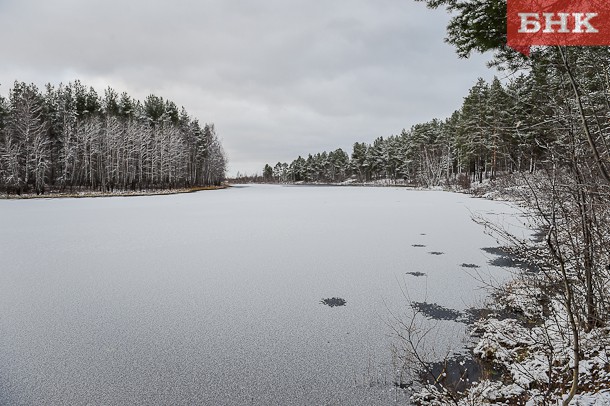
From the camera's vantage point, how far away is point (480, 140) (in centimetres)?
314

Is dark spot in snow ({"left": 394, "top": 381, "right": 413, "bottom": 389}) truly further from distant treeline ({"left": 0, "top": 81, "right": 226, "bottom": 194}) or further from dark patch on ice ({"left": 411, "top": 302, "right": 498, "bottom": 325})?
distant treeline ({"left": 0, "top": 81, "right": 226, "bottom": 194})

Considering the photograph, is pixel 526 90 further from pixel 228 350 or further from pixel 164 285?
pixel 164 285

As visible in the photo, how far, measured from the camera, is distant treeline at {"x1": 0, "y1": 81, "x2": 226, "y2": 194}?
38.2 m

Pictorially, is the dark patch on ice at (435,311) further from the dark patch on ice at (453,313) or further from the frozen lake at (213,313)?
the frozen lake at (213,313)

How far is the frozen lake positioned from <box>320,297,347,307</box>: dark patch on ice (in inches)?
5.8

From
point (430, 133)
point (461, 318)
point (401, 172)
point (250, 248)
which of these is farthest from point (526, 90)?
point (401, 172)

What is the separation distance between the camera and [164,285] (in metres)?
6.50

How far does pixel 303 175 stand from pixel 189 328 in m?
118

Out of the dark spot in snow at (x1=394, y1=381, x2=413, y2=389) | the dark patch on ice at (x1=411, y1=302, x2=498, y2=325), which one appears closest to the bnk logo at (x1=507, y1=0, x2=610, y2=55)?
the dark spot in snow at (x1=394, y1=381, x2=413, y2=389)

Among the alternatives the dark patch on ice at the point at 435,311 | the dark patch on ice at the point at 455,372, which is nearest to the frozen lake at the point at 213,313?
the dark patch on ice at the point at 435,311

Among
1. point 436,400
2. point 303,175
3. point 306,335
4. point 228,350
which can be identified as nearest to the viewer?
point 436,400

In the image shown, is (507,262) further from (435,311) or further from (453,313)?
(435,311)

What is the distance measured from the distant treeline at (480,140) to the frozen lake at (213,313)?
8.78ft

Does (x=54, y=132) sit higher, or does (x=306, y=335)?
(x=54, y=132)
